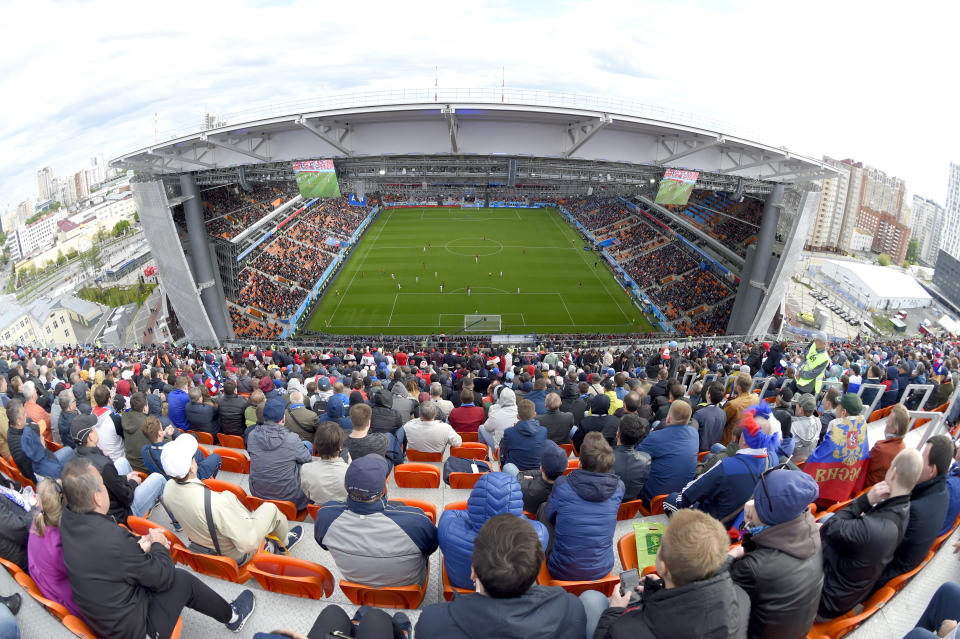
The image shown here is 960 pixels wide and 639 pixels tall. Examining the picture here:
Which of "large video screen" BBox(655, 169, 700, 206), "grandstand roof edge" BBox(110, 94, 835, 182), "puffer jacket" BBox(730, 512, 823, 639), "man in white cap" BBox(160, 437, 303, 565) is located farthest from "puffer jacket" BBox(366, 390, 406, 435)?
"large video screen" BBox(655, 169, 700, 206)

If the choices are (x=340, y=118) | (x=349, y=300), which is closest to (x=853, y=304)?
(x=349, y=300)

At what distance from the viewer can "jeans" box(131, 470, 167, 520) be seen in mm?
4363

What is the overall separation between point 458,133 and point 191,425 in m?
15.0

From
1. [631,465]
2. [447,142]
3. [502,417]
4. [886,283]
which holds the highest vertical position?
[447,142]

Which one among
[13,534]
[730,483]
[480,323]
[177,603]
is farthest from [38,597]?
[480,323]

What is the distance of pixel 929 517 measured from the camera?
121 inches

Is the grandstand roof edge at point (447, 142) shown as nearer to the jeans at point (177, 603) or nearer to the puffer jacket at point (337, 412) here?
the puffer jacket at point (337, 412)

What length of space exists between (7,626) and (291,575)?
156 cm

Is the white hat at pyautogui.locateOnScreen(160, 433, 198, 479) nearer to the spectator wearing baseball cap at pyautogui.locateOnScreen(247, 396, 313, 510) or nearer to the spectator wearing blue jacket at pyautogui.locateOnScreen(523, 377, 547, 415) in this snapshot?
the spectator wearing baseball cap at pyautogui.locateOnScreen(247, 396, 313, 510)

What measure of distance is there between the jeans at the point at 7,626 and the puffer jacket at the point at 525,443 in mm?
3833

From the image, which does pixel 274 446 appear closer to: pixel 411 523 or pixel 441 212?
pixel 411 523

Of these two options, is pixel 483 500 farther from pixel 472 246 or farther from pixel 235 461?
pixel 472 246

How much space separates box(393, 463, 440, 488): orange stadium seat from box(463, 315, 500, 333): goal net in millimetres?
24385

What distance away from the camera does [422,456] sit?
618cm
